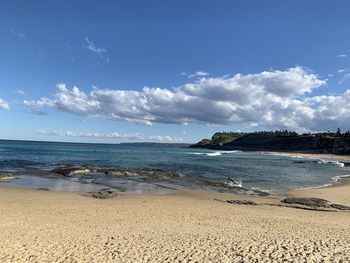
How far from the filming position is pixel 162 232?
1428 cm

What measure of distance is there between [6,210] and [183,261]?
11.6 metres

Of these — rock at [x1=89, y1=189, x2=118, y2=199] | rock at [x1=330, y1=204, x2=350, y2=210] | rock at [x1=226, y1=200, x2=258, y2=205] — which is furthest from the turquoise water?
rock at [x1=226, y1=200, x2=258, y2=205]

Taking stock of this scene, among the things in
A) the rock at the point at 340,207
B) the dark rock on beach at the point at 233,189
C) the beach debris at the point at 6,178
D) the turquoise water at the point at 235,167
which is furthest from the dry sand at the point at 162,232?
the turquoise water at the point at 235,167

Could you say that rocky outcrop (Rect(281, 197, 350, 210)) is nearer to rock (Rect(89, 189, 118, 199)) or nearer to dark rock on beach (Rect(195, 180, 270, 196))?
dark rock on beach (Rect(195, 180, 270, 196))

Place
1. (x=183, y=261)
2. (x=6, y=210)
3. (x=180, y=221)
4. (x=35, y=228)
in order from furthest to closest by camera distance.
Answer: (x=6, y=210) < (x=180, y=221) < (x=35, y=228) < (x=183, y=261)

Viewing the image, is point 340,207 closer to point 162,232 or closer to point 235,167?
point 162,232

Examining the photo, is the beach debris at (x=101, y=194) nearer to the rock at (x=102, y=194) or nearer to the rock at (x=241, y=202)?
the rock at (x=102, y=194)

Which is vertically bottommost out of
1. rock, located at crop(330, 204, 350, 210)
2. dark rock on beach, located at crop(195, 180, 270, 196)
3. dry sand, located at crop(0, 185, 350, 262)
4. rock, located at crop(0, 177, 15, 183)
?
rock, located at crop(330, 204, 350, 210)

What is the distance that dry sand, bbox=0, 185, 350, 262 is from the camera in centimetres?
1120

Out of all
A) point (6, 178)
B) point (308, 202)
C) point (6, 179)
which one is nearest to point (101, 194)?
point (6, 179)

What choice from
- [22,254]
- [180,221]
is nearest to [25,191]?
[180,221]

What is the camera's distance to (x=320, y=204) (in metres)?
23.5

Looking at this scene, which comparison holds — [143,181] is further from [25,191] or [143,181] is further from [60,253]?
[60,253]

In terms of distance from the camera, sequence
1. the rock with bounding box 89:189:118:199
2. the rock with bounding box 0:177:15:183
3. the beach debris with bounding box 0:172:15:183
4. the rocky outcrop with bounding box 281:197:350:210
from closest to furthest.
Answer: the rocky outcrop with bounding box 281:197:350:210 → the rock with bounding box 89:189:118:199 → the rock with bounding box 0:177:15:183 → the beach debris with bounding box 0:172:15:183
